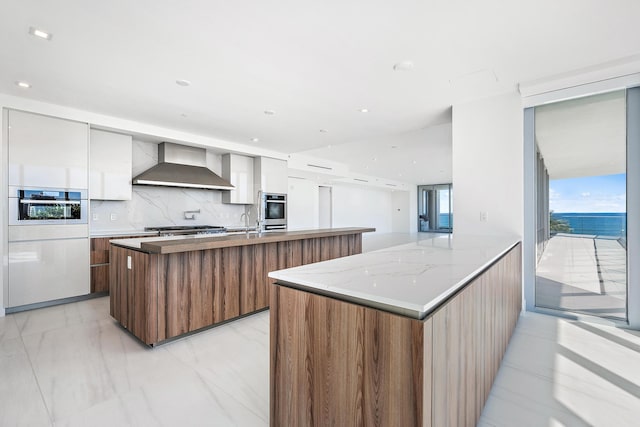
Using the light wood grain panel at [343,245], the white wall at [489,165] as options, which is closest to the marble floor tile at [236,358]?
the light wood grain panel at [343,245]

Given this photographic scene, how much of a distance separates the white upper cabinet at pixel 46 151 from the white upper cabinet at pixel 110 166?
0.78ft

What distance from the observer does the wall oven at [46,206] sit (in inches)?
133

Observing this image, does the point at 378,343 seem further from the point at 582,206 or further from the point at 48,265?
the point at 48,265

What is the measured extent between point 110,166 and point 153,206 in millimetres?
974

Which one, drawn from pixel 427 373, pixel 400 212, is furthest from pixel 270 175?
pixel 400 212

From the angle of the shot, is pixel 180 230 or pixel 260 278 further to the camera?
pixel 180 230

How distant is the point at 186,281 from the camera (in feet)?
8.54

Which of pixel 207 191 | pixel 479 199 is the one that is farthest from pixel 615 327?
pixel 207 191

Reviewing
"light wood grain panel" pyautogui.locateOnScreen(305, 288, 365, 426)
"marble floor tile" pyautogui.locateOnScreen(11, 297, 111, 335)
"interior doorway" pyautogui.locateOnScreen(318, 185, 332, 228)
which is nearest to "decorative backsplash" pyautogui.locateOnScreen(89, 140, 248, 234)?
"marble floor tile" pyautogui.locateOnScreen(11, 297, 111, 335)

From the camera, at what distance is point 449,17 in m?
2.00

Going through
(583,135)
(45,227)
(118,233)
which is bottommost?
(118,233)

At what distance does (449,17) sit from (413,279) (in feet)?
6.11

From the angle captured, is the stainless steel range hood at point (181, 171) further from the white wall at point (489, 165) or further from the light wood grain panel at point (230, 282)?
the white wall at point (489, 165)

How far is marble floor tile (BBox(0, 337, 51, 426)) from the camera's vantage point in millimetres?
1608
